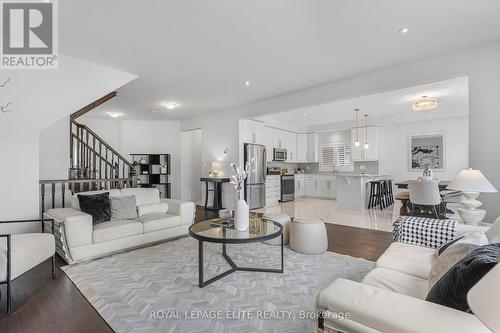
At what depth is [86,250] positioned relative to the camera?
300cm

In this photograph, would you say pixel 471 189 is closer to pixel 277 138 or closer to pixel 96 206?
pixel 96 206

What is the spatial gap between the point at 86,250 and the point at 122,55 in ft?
8.52

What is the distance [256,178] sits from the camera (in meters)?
6.77

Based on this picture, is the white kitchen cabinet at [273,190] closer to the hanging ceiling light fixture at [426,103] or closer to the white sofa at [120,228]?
the white sofa at [120,228]

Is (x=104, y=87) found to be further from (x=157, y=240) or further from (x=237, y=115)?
(x=237, y=115)

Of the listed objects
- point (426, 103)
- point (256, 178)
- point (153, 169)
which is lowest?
point (256, 178)

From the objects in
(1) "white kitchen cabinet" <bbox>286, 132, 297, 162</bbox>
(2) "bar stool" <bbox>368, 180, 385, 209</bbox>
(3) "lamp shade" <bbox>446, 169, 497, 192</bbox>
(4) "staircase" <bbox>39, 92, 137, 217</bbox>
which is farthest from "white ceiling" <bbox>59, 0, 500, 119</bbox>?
(1) "white kitchen cabinet" <bbox>286, 132, 297, 162</bbox>

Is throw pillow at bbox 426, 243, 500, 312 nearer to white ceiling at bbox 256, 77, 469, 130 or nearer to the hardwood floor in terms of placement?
the hardwood floor

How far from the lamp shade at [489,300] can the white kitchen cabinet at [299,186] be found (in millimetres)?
8337

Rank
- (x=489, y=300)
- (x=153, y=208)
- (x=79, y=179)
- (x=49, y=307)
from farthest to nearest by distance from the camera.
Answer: (x=79, y=179), (x=153, y=208), (x=49, y=307), (x=489, y=300)

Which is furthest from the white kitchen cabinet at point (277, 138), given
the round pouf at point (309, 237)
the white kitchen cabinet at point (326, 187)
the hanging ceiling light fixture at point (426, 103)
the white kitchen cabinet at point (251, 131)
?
the round pouf at point (309, 237)

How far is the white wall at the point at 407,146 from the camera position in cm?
675

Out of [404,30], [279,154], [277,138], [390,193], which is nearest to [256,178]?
[279,154]

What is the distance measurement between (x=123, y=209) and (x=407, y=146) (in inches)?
307
